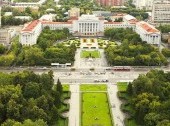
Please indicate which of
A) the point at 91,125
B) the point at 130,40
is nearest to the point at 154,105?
the point at 91,125

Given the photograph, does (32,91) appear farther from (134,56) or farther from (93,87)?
(134,56)

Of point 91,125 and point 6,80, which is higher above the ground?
point 6,80

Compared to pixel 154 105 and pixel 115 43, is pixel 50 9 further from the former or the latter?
pixel 154 105

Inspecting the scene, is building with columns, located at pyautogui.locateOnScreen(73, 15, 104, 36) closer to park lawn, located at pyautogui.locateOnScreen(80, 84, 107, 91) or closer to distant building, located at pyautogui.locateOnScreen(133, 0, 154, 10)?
park lawn, located at pyautogui.locateOnScreen(80, 84, 107, 91)

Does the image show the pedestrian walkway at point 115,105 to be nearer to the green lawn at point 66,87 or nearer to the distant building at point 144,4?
the green lawn at point 66,87

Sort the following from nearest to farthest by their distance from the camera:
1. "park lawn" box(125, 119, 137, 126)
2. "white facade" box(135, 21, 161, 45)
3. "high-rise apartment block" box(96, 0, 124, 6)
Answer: "park lawn" box(125, 119, 137, 126) < "white facade" box(135, 21, 161, 45) < "high-rise apartment block" box(96, 0, 124, 6)

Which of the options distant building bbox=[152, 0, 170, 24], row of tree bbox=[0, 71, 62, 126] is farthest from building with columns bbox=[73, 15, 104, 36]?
row of tree bbox=[0, 71, 62, 126]

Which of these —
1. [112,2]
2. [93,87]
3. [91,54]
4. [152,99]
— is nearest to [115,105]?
[152,99]
